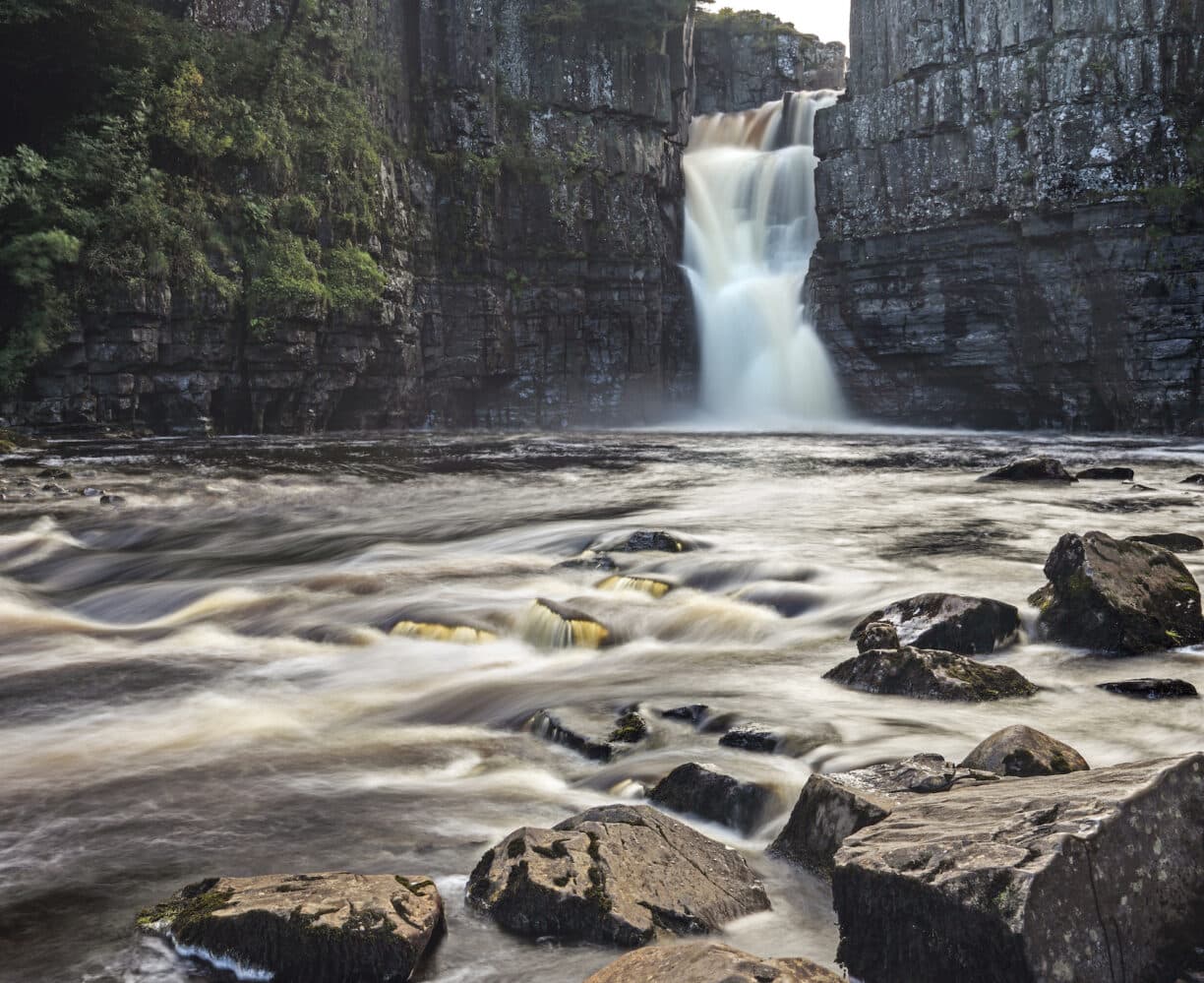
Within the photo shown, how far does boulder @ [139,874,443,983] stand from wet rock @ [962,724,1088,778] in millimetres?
2033

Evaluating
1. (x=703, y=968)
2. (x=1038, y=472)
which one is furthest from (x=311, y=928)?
(x=1038, y=472)

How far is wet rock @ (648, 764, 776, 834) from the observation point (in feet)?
12.8

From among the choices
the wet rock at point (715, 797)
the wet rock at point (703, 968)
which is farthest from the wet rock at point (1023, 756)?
the wet rock at point (703, 968)

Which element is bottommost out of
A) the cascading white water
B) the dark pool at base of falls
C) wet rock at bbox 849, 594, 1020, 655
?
the dark pool at base of falls

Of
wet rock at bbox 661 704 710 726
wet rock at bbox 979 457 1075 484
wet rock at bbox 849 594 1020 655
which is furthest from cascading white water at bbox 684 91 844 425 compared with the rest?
wet rock at bbox 661 704 710 726

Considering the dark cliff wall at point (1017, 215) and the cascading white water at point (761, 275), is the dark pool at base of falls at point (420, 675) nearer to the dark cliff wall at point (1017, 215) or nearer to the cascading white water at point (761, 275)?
the dark cliff wall at point (1017, 215)

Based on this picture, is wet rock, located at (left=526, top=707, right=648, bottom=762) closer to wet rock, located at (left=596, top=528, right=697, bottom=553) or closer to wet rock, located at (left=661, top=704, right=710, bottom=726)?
wet rock, located at (left=661, top=704, right=710, bottom=726)

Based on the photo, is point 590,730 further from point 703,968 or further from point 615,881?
point 703,968

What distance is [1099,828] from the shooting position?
2488 mm

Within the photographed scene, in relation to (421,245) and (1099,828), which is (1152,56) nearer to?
(421,245)

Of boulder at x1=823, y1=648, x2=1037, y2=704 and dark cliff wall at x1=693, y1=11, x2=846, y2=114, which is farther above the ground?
dark cliff wall at x1=693, y1=11, x2=846, y2=114

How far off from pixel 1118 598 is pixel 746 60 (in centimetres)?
4459

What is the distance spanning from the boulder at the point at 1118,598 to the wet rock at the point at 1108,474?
9701 millimetres

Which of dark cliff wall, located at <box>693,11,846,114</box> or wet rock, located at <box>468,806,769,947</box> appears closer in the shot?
wet rock, located at <box>468,806,769,947</box>
